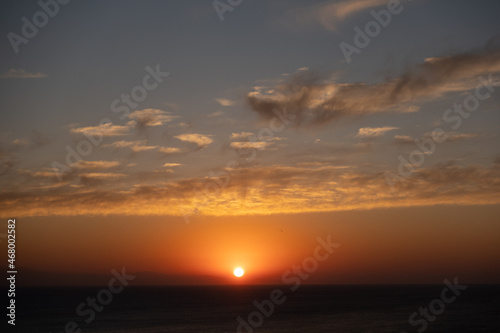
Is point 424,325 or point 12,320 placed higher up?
point 12,320

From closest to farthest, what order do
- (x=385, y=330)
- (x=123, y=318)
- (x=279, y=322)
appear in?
1. (x=385, y=330)
2. (x=279, y=322)
3. (x=123, y=318)

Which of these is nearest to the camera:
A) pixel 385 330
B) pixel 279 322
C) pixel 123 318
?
pixel 385 330

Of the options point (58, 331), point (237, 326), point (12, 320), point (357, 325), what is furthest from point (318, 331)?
point (12, 320)

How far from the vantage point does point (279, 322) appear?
295ft

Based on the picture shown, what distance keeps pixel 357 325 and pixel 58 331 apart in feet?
165

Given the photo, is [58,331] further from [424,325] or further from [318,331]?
[424,325]

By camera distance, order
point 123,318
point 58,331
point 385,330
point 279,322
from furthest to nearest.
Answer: point 123,318
point 279,322
point 58,331
point 385,330

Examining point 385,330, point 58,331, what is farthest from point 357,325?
point 58,331

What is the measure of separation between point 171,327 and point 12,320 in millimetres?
41047

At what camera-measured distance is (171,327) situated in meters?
85.3

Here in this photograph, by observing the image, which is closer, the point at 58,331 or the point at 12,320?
the point at 58,331

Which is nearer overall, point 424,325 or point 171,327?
point 424,325

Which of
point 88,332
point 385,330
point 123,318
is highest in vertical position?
point 123,318

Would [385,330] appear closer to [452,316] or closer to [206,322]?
[452,316]
